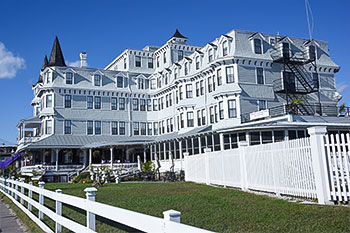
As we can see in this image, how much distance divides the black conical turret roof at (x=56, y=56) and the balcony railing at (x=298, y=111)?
27997 mm

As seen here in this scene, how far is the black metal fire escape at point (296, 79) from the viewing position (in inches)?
1181

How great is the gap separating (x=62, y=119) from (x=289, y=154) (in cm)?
3183

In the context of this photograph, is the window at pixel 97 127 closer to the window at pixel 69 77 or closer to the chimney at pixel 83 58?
the window at pixel 69 77

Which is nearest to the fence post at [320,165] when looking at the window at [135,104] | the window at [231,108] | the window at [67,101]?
the window at [231,108]

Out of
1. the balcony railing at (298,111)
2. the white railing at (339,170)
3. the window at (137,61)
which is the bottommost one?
the white railing at (339,170)

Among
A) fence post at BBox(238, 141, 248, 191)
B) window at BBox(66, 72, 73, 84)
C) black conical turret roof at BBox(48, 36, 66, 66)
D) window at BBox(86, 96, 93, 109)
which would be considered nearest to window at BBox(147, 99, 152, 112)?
window at BBox(86, 96, 93, 109)

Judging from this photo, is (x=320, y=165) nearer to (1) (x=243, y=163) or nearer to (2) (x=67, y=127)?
(1) (x=243, y=163)

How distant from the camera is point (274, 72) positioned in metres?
30.4

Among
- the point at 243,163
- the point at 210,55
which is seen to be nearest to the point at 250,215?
the point at 243,163

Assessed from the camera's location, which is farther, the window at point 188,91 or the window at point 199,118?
the window at point 188,91

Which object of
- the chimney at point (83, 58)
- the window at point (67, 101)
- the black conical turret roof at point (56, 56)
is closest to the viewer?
the window at point (67, 101)

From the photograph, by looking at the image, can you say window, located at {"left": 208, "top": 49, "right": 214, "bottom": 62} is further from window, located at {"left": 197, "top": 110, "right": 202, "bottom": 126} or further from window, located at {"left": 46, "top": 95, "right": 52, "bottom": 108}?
window, located at {"left": 46, "top": 95, "right": 52, "bottom": 108}

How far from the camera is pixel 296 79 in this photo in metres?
31.1

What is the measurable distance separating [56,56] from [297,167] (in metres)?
41.5
